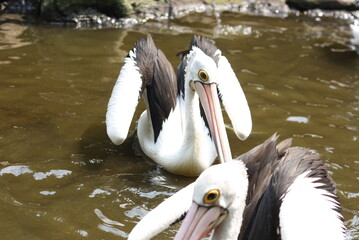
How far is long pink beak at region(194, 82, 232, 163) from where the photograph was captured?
4.18m

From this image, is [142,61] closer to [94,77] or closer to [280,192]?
[94,77]

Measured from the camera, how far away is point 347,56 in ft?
26.5

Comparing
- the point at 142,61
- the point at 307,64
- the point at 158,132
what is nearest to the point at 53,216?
the point at 158,132

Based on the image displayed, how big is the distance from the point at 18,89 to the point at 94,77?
0.80 meters

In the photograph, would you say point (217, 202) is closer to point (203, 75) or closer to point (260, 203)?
point (260, 203)

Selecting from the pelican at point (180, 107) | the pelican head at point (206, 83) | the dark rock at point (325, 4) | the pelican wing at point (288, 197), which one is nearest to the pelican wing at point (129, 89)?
the pelican at point (180, 107)

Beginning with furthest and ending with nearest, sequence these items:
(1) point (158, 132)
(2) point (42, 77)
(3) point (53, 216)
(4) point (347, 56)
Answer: (4) point (347, 56) → (2) point (42, 77) → (1) point (158, 132) → (3) point (53, 216)

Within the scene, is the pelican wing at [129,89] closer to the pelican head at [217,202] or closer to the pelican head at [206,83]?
the pelican head at [206,83]

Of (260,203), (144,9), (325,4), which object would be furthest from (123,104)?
(325,4)

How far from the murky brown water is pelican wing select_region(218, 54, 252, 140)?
43cm

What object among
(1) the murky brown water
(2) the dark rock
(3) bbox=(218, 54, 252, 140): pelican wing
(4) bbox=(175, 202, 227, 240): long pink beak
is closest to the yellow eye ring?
(3) bbox=(218, 54, 252, 140): pelican wing

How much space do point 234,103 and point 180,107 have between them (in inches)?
22.0

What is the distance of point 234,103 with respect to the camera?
4.93 meters

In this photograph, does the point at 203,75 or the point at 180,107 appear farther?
the point at 180,107
